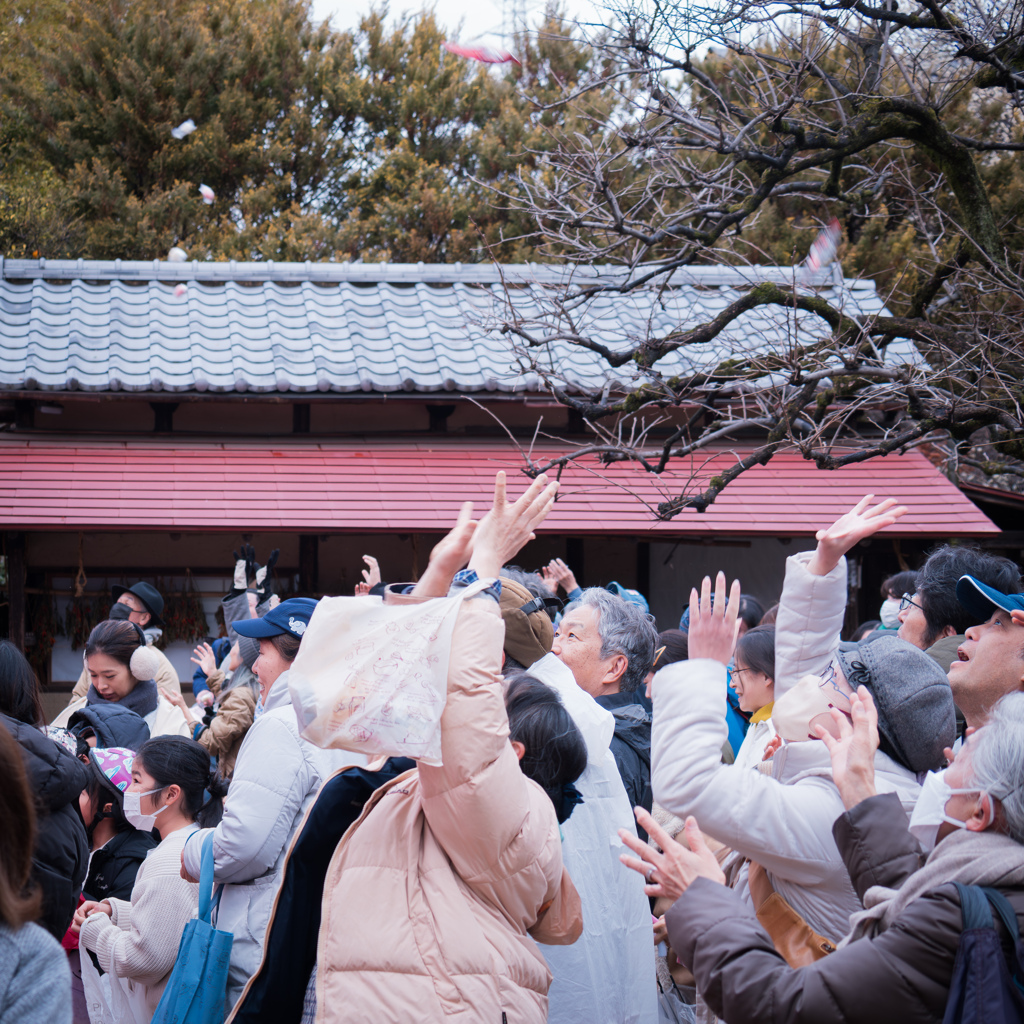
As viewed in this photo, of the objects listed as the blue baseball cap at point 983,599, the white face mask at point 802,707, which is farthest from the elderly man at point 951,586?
the white face mask at point 802,707

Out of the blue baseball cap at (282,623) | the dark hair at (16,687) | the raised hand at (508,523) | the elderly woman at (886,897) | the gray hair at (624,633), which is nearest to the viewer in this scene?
the elderly woman at (886,897)

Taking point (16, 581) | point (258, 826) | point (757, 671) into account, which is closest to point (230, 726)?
point (258, 826)

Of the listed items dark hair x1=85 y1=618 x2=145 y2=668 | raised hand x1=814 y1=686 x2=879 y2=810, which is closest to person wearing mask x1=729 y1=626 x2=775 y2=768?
raised hand x1=814 y1=686 x2=879 y2=810

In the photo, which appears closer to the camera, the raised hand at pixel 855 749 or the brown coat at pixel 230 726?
the raised hand at pixel 855 749

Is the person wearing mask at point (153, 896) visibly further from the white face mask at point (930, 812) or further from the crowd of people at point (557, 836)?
the white face mask at point (930, 812)

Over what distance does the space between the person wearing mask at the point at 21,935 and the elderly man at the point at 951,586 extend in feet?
9.92

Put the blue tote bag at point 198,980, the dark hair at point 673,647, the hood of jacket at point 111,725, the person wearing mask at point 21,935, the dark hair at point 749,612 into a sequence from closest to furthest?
1. the person wearing mask at point 21,935
2. the blue tote bag at point 198,980
3. the hood of jacket at point 111,725
4. the dark hair at point 673,647
5. the dark hair at point 749,612

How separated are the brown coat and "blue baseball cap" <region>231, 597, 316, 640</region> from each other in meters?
1.35

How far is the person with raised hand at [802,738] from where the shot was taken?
211 cm

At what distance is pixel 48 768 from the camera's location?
9.37 feet

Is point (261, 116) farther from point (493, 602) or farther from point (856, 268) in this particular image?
point (493, 602)

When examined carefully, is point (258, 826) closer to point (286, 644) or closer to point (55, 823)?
point (55, 823)

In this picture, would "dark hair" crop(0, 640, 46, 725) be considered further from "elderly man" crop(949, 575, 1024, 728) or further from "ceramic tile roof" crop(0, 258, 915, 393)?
"ceramic tile roof" crop(0, 258, 915, 393)

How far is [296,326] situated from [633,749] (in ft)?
23.3
